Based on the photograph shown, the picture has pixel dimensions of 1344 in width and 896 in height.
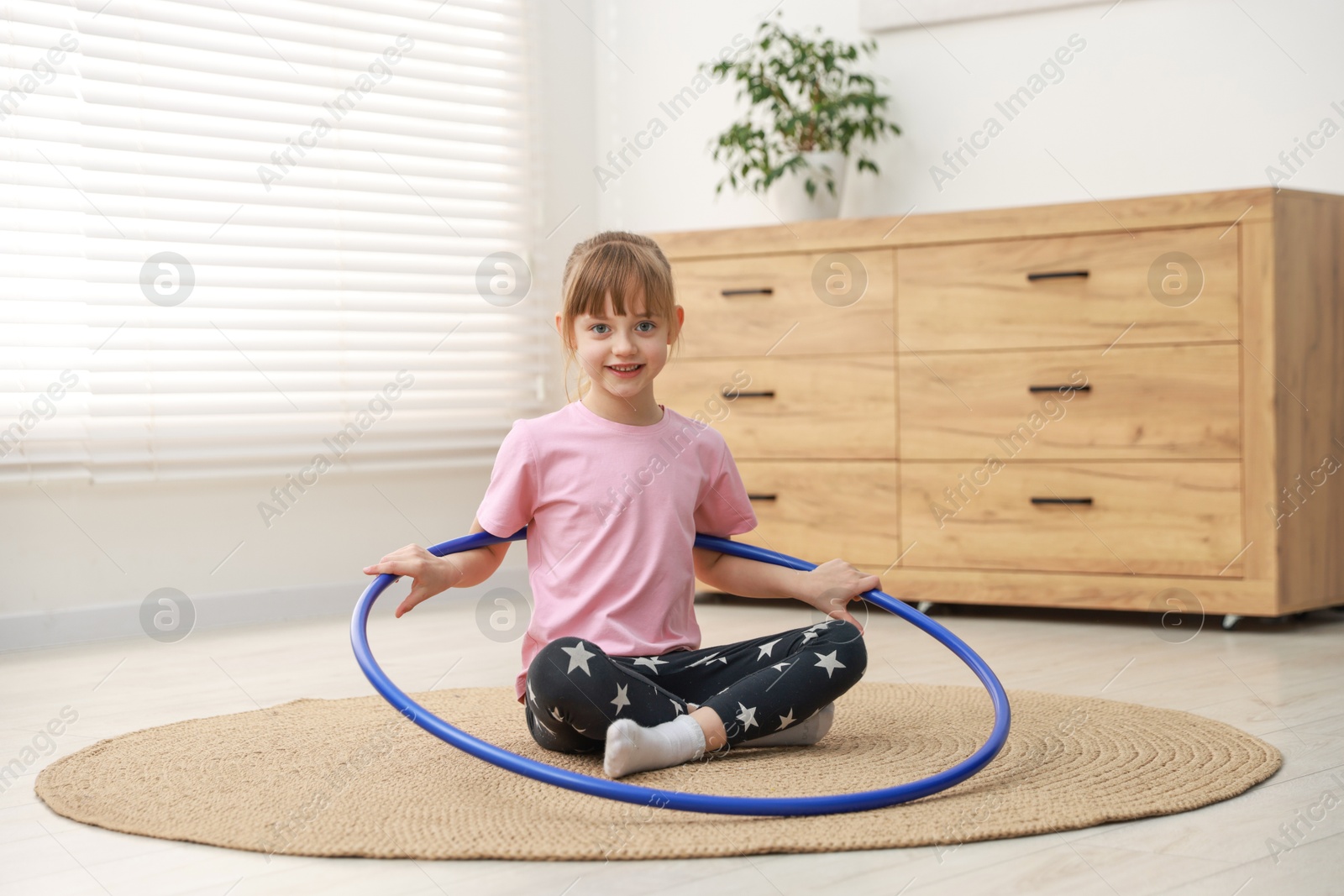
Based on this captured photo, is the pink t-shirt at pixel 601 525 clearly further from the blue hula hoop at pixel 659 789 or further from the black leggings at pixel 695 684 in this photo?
the blue hula hoop at pixel 659 789

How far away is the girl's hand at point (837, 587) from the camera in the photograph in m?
1.71

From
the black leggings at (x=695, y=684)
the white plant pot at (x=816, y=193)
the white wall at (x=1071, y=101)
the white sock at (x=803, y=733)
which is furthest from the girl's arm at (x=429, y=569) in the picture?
the white wall at (x=1071, y=101)

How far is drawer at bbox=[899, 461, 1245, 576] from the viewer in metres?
2.80

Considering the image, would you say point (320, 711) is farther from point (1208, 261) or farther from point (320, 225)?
point (1208, 261)

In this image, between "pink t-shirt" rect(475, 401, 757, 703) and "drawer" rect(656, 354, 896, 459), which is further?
"drawer" rect(656, 354, 896, 459)

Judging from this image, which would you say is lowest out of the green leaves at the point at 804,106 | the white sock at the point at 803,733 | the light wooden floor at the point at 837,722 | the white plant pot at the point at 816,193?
the light wooden floor at the point at 837,722

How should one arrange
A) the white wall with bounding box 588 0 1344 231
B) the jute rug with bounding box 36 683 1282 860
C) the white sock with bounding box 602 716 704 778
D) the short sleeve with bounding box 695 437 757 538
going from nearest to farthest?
1. the jute rug with bounding box 36 683 1282 860
2. the white sock with bounding box 602 716 704 778
3. the short sleeve with bounding box 695 437 757 538
4. the white wall with bounding box 588 0 1344 231

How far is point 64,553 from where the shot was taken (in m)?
2.89

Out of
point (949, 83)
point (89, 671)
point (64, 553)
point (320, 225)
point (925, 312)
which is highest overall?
point (949, 83)

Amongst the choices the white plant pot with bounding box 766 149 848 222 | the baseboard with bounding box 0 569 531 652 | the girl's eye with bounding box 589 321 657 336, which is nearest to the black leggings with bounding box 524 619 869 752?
the girl's eye with bounding box 589 321 657 336

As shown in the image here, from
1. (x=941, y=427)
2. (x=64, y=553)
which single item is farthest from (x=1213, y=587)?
(x=64, y=553)

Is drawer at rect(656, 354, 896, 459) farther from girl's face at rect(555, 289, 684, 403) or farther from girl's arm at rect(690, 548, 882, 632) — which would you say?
girl's face at rect(555, 289, 684, 403)

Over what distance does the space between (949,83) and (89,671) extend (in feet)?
7.91

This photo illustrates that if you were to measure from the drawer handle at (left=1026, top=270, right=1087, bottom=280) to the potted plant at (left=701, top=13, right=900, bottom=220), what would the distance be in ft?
2.07
